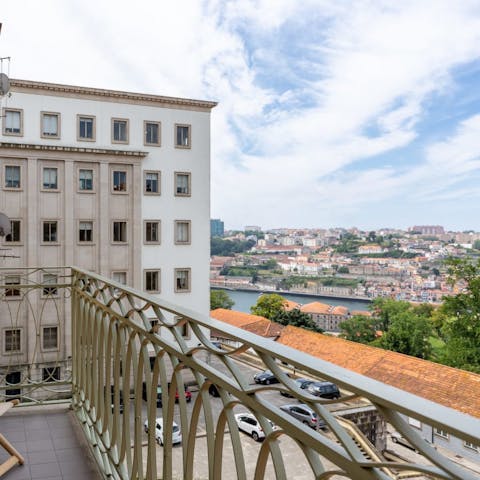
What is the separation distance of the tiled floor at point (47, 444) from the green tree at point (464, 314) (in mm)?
15302

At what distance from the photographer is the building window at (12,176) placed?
49.8 feet

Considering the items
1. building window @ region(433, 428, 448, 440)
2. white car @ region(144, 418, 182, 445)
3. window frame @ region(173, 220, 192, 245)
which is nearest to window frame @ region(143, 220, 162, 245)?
window frame @ region(173, 220, 192, 245)

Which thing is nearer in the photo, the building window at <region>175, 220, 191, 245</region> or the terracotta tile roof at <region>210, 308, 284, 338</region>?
the building window at <region>175, 220, 191, 245</region>

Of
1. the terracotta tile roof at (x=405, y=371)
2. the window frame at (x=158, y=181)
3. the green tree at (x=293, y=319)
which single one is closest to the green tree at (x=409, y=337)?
the green tree at (x=293, y=319)

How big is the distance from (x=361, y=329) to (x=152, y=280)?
70.5 feet

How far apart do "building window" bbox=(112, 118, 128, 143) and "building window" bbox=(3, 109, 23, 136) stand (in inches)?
109

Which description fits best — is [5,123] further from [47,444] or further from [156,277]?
[47,444]

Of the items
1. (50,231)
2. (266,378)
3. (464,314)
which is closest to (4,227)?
(266,378)

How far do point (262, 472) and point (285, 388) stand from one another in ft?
0.62

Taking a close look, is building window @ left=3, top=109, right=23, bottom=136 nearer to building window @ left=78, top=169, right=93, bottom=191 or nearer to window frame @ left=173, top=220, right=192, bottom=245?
building window @ left=78, top=169, right=93, bottom=191

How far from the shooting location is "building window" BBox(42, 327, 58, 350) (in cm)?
1526

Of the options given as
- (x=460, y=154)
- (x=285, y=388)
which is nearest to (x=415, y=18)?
(x=460, y=154)

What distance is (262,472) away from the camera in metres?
0.85

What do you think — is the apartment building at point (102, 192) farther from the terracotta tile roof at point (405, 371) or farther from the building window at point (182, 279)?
the terracotta tile roof at point (405, 371)
